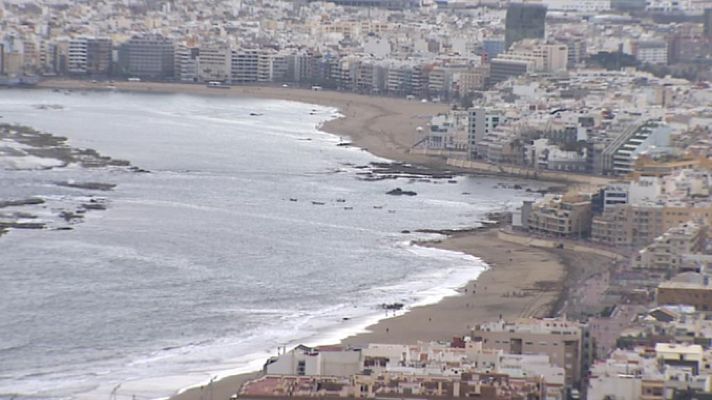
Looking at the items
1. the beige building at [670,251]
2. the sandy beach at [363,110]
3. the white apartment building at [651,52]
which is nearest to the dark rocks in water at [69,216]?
the beige building at [670,251]

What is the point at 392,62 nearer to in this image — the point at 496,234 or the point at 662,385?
the point at 496,234

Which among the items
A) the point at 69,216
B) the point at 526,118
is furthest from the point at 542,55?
the point at 69,216

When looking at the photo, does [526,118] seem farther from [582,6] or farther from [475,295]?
[582,6]

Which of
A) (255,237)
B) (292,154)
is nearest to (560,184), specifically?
(292,154)

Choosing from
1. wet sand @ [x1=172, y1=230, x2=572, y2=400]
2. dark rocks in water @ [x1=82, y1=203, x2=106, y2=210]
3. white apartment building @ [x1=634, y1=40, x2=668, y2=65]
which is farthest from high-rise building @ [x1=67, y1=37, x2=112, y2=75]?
wet sand @ [x1=172, y1=230, x2=572, y2=400]

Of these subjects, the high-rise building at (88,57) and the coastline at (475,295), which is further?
the high-rise building at (88,57)

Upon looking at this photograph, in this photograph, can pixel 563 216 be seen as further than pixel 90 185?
No

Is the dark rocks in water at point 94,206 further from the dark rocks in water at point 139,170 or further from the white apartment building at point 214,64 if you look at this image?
the white apartment building at point 214,64
